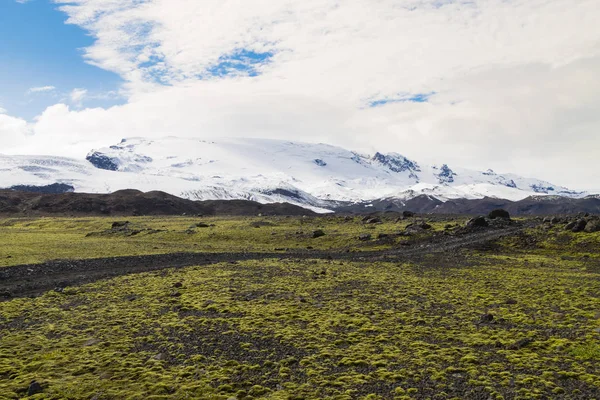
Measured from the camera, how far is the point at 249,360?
18.3 m

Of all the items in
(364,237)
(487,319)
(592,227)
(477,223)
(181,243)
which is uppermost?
(592,227)

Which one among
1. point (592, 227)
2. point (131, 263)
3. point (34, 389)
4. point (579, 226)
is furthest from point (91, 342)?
point (579, 226)

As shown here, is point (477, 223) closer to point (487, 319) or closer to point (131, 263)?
point (487, 319)

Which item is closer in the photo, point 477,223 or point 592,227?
point 592,227

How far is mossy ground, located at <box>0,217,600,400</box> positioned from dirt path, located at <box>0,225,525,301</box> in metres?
3.90

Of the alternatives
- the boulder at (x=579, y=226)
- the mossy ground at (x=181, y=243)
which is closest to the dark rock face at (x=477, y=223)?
the mossy ground at (x=181, y=243)

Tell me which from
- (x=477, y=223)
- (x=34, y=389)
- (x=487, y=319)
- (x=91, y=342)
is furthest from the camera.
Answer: (x=477, y=223)

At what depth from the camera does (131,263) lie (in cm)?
5000

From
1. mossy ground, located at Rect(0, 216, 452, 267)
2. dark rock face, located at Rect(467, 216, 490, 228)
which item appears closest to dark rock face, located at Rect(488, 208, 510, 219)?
dark rock face, located at Rect(467, 216, 490, 228)

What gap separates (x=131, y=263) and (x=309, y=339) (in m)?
35.2

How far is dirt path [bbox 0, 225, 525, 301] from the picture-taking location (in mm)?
36656

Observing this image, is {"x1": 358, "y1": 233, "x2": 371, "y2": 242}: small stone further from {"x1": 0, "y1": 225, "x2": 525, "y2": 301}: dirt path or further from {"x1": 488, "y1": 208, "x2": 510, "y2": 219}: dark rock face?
{"x1": 488, "y1": 208, "x2": 510, "y2": 219}: dark rock face

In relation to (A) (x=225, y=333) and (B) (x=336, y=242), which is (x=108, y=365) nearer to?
(A) (x=225, y=333)

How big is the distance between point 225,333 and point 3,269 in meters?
32.9
